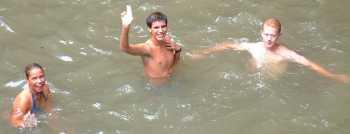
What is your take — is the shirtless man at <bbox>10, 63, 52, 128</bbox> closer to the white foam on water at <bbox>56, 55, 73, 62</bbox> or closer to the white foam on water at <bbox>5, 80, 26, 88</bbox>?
the white foam on water at <bbox>5, 80, 26, 88</bbox>

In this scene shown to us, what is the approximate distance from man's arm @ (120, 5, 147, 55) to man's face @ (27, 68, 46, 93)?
928 mm

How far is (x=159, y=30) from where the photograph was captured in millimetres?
6531

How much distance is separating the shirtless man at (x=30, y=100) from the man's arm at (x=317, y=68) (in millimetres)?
3257

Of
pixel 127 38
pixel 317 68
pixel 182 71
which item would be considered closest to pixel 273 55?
pixel 317 68

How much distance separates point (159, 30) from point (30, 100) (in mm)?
1658

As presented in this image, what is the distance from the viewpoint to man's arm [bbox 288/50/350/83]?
7.20m

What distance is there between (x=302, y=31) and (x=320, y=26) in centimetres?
34

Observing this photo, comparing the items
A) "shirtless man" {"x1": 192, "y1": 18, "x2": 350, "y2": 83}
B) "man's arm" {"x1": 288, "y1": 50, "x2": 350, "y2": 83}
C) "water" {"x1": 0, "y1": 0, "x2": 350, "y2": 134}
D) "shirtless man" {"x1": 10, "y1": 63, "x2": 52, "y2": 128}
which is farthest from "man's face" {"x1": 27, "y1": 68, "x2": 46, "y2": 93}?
"man's arm" {"x1": 288, "y1": 50, "x2": 350, "y2": 83}

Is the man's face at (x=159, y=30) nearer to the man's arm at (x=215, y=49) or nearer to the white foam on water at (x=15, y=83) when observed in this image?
the man's arm at (x=215, y=49)

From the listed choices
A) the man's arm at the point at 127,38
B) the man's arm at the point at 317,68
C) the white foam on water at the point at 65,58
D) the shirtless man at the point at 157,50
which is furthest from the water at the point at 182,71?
the man's arm at the point at 127,38

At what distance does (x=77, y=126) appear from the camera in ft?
21.9

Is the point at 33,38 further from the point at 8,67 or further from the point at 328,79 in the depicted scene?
the point at 328,79

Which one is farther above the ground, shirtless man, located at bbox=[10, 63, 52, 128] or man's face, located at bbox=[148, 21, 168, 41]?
man's face, located at bbox=[148, 21, 168, 41]

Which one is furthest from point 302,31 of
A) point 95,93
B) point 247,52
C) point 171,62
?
point 95,93
